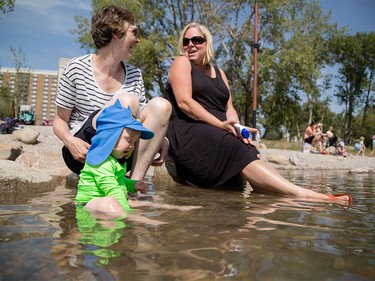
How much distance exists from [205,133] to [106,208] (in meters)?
1.54

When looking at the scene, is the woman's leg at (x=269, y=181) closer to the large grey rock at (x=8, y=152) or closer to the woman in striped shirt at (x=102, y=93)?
the woman in striped shirt at (x=102, y=93)

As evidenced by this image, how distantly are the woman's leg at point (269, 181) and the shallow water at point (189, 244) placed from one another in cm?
63

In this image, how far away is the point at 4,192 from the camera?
2674mm

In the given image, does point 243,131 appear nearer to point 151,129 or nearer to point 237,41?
point 151,129

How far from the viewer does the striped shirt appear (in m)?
2.77

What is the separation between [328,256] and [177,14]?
831 inches

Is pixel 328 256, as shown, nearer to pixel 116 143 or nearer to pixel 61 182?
pixel 116 143

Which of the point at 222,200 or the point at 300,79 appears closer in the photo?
the point at 222,200

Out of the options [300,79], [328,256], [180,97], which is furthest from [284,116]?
[328,256]

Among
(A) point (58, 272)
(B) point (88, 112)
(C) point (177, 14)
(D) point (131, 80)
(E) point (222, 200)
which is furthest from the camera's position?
(C) point (177, 14)

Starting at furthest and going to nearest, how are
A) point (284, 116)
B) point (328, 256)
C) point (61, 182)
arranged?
point (284, 116)
point (61, 182)
point (328, 256)

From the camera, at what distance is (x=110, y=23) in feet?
8.86

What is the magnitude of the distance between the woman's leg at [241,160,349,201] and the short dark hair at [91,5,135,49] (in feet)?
5.22

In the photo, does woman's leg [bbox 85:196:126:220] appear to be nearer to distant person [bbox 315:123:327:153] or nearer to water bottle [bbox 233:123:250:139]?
water bottle [bbox 233:123:250:139]
